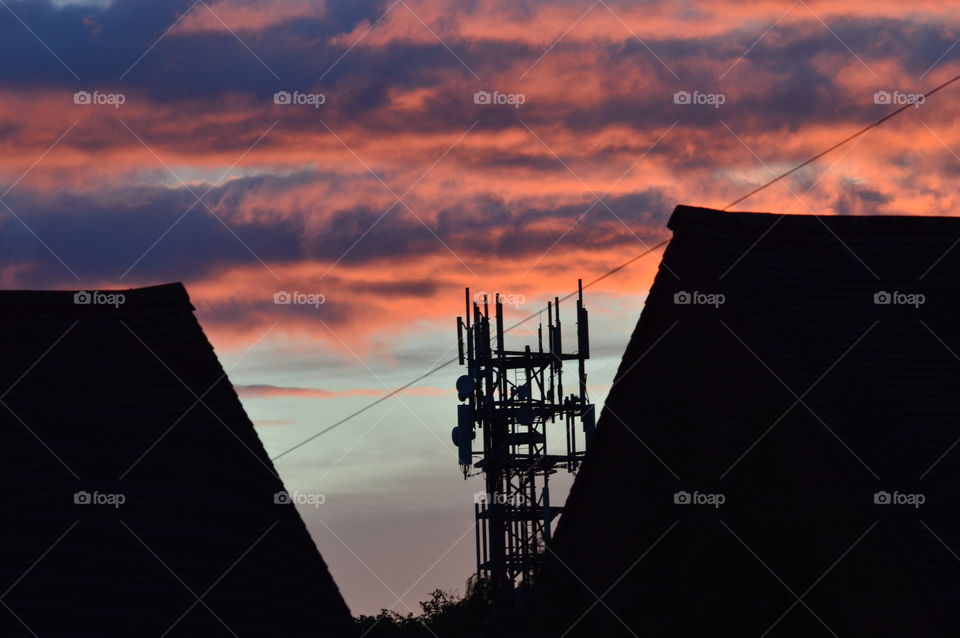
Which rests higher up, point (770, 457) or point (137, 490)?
point (770, 457)

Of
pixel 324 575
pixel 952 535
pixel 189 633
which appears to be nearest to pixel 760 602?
pixel 952 535

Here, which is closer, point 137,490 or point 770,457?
point 770,457

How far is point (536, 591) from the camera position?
65.3 ft

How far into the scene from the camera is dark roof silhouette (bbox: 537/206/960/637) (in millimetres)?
18250

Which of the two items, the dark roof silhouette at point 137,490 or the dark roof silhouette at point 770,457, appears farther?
the dark roof silhouette at point 137,490

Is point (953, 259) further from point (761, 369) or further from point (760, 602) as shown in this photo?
point (760, 602)

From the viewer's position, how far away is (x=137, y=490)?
19.7 metres

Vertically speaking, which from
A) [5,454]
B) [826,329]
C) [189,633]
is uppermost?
[826,329]

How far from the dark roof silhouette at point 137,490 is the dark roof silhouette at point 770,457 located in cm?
417

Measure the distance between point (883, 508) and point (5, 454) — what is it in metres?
13.1

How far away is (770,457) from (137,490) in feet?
31.0

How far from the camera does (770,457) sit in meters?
19.0

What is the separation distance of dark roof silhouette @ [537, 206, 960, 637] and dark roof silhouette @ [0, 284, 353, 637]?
4168mm

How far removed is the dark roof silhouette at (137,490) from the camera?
18.7 m
